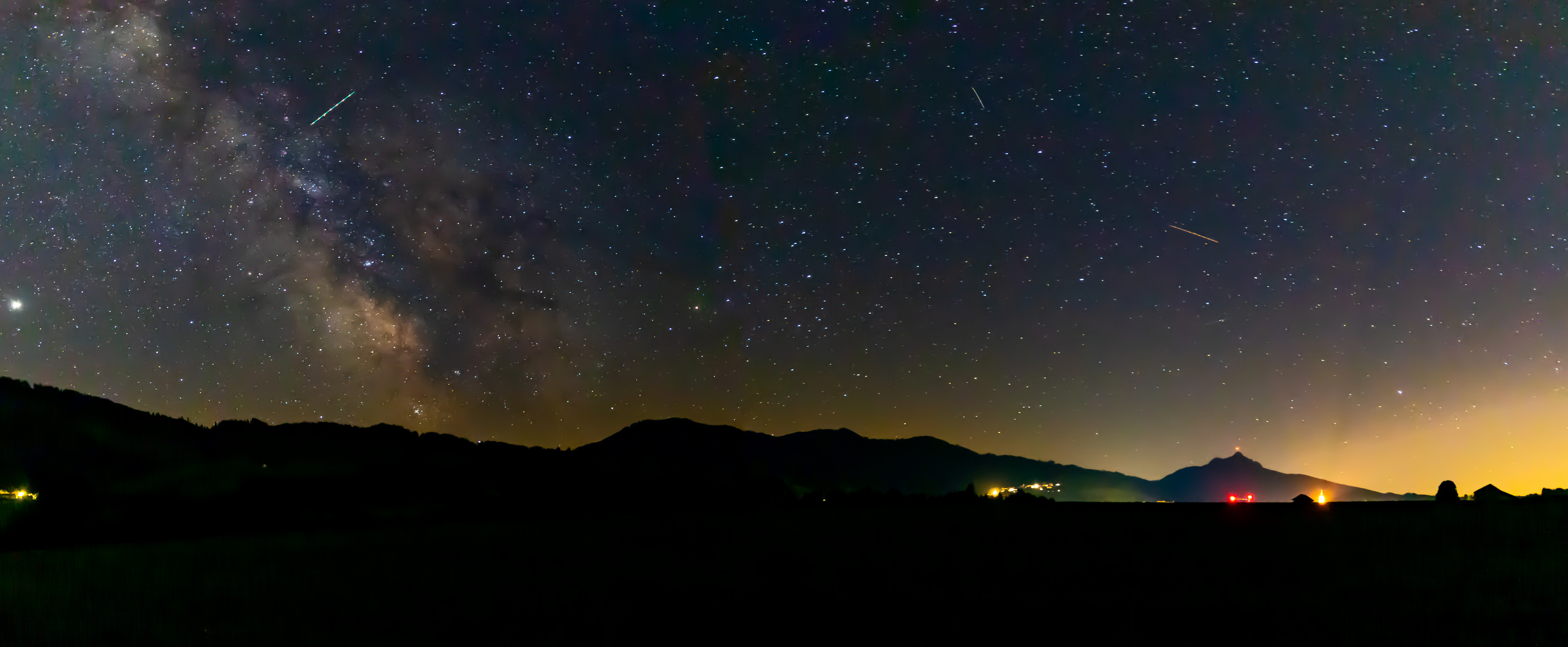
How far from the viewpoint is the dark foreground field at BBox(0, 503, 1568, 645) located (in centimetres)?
1079

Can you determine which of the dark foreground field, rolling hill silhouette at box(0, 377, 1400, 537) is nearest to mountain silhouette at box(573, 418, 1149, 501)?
rolling hill silhouette at box(0, 377, 1400, 537)

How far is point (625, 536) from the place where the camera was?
A: 24.0 meters

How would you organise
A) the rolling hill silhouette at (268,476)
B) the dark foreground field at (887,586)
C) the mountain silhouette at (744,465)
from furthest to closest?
1. the mountain silhouette at (744,465)
2. the rolling hill silhouette at (268,476)
3. the dark foreground field at (887,586)

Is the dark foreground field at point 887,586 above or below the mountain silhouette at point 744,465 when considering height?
below

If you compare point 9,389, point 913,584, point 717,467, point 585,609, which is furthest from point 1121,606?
point 717,467

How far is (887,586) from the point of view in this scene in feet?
46.2

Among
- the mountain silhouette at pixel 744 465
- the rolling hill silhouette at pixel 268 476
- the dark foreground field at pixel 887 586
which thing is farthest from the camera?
the mountain silhouette at pixel 744 465

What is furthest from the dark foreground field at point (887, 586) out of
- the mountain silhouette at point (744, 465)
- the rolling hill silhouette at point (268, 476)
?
the mountain silhouette at point (744, 465)

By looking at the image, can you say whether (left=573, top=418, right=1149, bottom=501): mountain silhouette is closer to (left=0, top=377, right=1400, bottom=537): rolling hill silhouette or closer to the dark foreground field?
(left=0, top=377, right=1400, bottom=537): rolling hill silhouette

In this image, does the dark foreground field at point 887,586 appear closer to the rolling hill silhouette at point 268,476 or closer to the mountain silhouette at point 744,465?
the rolling hill silhouette at point 268,476

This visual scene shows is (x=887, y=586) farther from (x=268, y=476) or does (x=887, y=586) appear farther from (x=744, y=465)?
(x=744, y=465)

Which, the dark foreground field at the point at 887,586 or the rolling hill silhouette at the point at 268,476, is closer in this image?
the dark foreground field at the point at 887,586

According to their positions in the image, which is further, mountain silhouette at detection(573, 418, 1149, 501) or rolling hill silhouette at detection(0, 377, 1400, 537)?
mountain silhouette at detection(573, 418, 1149, 501)

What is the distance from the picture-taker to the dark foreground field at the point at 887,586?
10.8 meters
